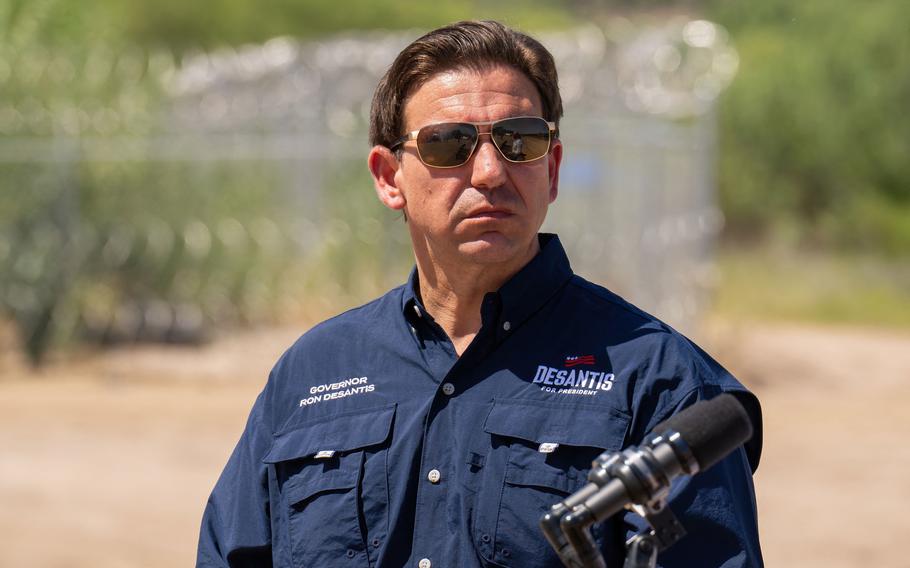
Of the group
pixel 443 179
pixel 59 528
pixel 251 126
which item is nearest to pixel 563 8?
pixel 251 126

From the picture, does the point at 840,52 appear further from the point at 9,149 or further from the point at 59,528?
the point at 59,528

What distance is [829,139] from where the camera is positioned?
25750mm

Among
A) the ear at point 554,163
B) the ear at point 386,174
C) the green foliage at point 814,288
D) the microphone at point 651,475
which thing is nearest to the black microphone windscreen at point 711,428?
the microphone at point 651,475

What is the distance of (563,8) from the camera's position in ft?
211

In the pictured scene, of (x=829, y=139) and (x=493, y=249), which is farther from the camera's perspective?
(x=829, y=139)

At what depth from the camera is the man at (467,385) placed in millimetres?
2414

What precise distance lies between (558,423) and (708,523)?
1.01 feet

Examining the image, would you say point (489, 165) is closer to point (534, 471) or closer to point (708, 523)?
point (534, 471)

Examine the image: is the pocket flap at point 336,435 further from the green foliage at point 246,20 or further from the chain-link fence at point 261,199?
the green foliage at point 246,20

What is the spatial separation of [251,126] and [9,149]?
3156 millimetres

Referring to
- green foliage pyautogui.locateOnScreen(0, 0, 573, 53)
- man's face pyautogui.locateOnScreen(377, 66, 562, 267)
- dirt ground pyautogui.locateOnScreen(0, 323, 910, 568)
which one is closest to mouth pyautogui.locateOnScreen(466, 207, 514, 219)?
man's face pyautogui.locateOnScreen(377, 66, 562, 267)

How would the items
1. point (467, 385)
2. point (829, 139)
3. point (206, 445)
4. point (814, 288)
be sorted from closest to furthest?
point (467, 385)
point (206, 445)
point (814, 288)
point (829, 139)

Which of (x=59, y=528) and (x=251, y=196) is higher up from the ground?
(x=251, y=196)

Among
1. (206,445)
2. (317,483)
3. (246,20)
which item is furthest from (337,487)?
(246,20)
